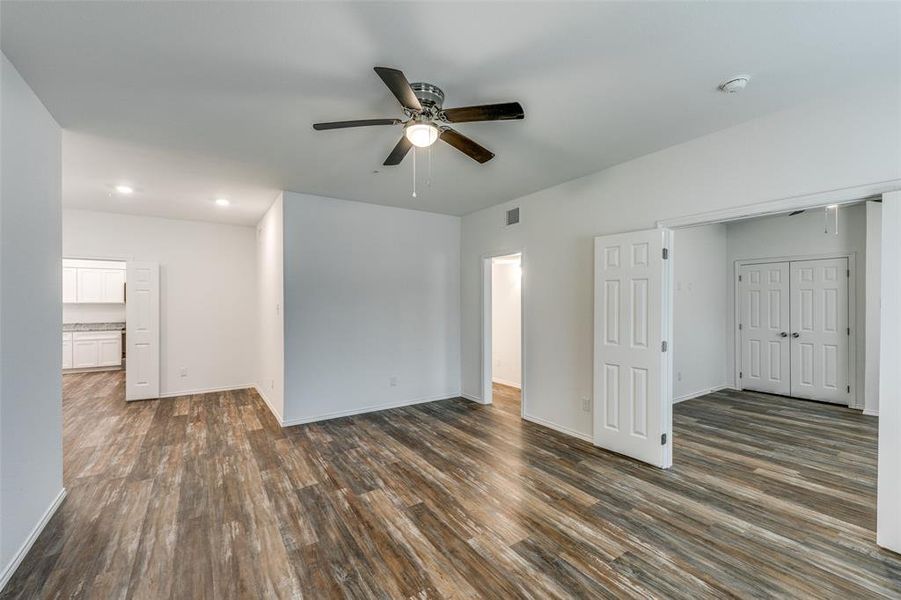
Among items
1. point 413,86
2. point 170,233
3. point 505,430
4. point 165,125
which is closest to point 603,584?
point 505,430

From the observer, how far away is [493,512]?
2.59 m

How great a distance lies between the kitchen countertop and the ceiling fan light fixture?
28.7 feet

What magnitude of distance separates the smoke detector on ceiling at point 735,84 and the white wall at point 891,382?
103 cm

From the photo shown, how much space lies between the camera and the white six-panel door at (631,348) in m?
3.27

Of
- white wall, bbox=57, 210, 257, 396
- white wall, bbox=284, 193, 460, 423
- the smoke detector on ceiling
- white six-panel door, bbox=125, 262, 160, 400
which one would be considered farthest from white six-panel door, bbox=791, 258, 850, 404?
white six-panel door, bbox=125, 262, 160, 400

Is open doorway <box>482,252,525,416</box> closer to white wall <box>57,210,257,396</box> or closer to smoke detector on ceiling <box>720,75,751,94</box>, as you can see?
smoke detector on ceiling <box>720,75,751,94</box>

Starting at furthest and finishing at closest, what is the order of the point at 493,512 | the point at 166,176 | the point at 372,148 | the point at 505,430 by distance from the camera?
the point at 505,430 < the point at 166,176 < the point at 372,148 < the point at 493,512

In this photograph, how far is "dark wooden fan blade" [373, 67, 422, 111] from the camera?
1.68m

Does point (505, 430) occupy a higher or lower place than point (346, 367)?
lower

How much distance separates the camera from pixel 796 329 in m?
5.61

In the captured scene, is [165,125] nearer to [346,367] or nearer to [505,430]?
[346,367]

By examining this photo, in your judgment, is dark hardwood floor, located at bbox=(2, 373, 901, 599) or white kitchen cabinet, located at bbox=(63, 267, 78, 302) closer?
dark hardwood floor, located at bbox=(2, 373, 901, 599)

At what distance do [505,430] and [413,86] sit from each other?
3.50 meters

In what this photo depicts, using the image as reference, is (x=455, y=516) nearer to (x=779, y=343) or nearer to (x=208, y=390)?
(x=208, y=390)
